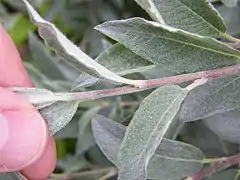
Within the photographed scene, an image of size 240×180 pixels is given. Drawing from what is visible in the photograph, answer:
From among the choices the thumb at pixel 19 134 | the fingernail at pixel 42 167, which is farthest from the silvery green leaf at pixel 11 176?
the fingernail at pixel 42 167

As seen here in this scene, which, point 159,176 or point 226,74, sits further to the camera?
point 159,176

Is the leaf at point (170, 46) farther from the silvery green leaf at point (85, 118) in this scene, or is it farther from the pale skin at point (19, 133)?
the silvery green leaf at point (85, 118)

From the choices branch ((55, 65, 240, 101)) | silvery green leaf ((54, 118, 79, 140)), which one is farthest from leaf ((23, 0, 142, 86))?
silvery green leaf ((54, 118, 79, 140))

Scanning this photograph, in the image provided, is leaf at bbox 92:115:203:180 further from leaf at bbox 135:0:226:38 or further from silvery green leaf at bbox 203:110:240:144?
leaf at bbox 135:0:226:38

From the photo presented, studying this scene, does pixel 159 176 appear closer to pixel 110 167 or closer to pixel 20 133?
pixel 20 133

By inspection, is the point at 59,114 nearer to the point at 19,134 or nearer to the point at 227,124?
the point at 19,134

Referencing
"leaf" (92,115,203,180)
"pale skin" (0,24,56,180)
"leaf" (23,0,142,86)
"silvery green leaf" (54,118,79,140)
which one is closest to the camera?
"leaf" (23,0,142,86)

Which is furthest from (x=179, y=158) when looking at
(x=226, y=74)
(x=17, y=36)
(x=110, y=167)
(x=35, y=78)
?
(x=17, y=36)
